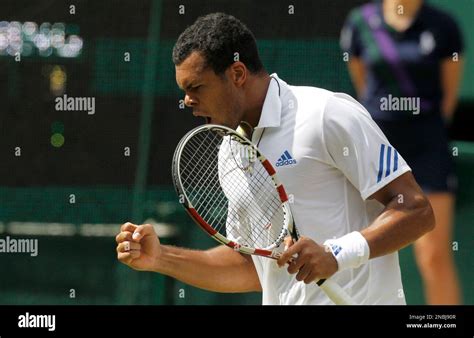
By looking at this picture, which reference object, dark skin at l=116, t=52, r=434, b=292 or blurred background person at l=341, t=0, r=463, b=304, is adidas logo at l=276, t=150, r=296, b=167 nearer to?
dark skin at l=116, t=52, r=434, b=292

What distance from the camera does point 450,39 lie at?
15.4 ft

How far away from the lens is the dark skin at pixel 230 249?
10.7 ft

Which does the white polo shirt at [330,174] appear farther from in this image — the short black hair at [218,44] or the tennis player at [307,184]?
the short black hair at [218,44]

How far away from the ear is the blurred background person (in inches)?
46.9

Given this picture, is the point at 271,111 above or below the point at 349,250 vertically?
above

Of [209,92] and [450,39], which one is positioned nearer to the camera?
[209,92]

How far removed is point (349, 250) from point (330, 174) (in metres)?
0.30

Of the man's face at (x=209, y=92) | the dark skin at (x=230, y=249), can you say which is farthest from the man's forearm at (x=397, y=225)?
the man's face at (x=209, y=92)

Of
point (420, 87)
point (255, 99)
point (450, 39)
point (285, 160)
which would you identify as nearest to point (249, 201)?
point (285, 160)

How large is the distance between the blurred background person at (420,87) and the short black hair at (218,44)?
3.81ft

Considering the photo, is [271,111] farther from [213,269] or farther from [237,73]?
[213,269]

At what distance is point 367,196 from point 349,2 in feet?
5.08
